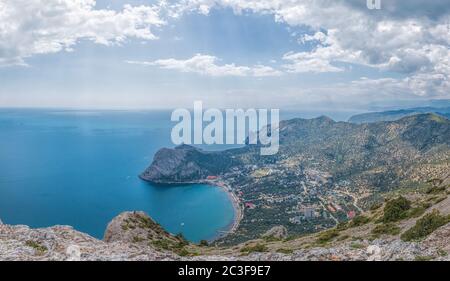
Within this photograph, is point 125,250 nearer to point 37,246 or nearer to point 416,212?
point 37,246

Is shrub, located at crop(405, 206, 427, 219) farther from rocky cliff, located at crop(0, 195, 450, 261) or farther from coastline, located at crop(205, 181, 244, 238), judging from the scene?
Result: coastline, located at crop(205, 181, 244, 238)

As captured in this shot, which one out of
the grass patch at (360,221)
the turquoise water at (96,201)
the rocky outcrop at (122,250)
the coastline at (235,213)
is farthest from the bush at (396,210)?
the turquoise water at (96,201)

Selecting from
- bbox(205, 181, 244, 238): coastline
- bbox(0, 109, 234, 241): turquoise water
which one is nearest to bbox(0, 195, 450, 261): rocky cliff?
bbox(205, 181, 244, 238): coastline

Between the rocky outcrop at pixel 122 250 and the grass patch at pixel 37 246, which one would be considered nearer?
the rocky outcrop at pixel 122 250

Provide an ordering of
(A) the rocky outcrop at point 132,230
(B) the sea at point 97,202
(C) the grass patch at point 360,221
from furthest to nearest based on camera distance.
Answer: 1. (B) the sea at point 97,202
2. (C) the grass patch at point 360,221
3. (A) the rocky outcrop at point 132,230

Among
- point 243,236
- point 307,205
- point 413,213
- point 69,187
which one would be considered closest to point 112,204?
point 69,187

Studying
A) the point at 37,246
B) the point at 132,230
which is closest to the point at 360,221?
the point at 132,230

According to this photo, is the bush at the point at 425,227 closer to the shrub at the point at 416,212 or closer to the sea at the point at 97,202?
the shrub at the point at 416,212

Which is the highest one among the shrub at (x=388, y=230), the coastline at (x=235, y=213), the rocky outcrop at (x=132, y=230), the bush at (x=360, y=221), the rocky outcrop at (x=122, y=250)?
the rocky outcrop at (x=122, y=250)
